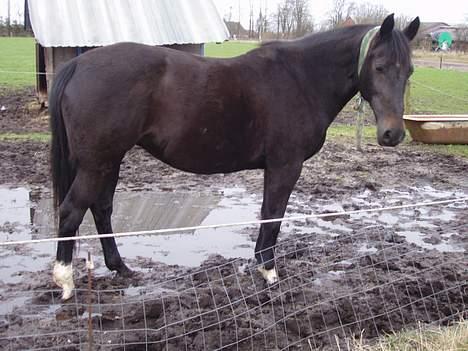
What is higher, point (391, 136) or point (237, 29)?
point (237, 29)

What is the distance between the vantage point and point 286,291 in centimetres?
387

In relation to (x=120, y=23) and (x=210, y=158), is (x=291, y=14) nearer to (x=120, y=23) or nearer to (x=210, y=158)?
(x=120, y=23)

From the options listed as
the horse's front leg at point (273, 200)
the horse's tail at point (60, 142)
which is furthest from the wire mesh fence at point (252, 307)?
the horse's tail at point (60, 142)

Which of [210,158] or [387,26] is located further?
[210,158]

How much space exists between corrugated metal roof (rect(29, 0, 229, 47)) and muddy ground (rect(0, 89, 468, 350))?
4955mm

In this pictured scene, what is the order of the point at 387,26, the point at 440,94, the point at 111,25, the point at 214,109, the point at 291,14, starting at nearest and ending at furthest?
the point at 387,26
the point at 214,109
the point at 111,25
the point at 440,94
the point at 291,14

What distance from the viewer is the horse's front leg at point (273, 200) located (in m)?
4.19

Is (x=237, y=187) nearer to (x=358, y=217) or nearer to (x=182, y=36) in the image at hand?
(x=358, y=217)

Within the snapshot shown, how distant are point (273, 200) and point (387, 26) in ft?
4.83

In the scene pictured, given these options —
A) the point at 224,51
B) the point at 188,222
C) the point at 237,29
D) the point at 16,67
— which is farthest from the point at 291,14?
the point at 188,222

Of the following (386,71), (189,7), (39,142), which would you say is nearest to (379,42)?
(386,71)

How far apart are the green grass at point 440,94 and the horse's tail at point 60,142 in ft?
28.9

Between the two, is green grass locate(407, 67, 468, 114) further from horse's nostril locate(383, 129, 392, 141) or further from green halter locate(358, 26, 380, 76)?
horse's nostril locate(383, 129, 392, 141)

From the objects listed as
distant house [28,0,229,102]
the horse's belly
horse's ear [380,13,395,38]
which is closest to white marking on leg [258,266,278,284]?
the horse's belly
